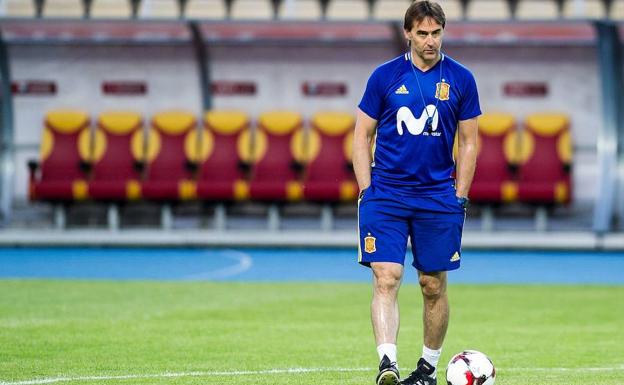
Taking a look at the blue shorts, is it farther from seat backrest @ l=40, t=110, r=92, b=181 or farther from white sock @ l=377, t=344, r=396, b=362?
seat backrest @ l=40, t=110, r=92, b=181

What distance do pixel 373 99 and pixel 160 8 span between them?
15.2 meters

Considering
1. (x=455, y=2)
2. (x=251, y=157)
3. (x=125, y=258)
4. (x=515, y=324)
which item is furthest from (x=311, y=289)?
(x=455, y=2)

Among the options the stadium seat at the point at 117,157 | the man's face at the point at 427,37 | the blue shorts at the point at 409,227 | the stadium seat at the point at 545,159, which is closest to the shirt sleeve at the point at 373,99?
the man's face at the point at 427,37

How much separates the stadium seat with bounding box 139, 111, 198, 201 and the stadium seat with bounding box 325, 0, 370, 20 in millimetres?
2976

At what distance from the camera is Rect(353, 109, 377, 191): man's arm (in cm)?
709

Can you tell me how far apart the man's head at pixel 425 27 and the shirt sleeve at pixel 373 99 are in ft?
0.92

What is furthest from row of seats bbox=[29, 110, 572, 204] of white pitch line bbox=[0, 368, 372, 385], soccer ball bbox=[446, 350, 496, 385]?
soccer ball bbox=[446, 350, 496, 385]

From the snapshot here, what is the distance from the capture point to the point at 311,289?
14.4 metres

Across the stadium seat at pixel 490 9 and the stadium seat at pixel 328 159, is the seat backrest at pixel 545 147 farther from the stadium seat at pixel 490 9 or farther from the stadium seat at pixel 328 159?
the stadium seat at pixel 328 159

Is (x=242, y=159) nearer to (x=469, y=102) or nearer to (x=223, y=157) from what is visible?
(x=223, y=157)

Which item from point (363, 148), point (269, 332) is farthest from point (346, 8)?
point (363, 148)

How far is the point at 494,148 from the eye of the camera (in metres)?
20.3

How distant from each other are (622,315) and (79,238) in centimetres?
1085

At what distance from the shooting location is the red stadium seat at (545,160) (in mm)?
19828
